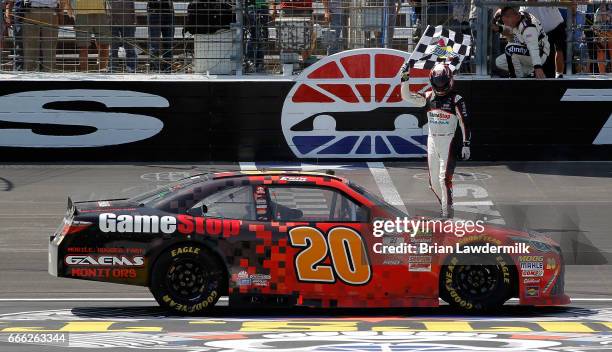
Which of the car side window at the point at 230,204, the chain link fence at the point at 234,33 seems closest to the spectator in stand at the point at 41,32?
the chain link fence at the point at 234,33

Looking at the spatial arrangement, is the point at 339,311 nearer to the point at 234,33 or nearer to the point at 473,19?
the point at 234,33

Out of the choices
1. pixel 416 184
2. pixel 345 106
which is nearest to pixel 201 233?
pixel 416 184

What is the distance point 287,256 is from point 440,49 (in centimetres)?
806

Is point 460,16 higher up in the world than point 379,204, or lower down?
higher up

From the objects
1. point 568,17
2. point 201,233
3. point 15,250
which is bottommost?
point 15,250

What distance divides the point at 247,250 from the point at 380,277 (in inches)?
40.7

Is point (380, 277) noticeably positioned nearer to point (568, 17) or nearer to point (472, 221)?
point (472, 221)

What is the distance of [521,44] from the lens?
16828mm

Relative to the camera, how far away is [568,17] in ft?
56.1

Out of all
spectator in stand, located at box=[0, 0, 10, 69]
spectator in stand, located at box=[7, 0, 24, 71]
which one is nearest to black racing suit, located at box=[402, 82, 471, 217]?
spectator in stand, located at box=[7, 0, 24, 71]

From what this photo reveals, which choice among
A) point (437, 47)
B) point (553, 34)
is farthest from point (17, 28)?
point (553, 34)

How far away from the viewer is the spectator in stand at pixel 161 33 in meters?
17.1

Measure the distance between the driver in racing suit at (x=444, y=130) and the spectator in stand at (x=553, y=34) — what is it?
437 cm

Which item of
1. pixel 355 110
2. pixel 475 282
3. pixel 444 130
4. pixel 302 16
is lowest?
pixel 475 282
